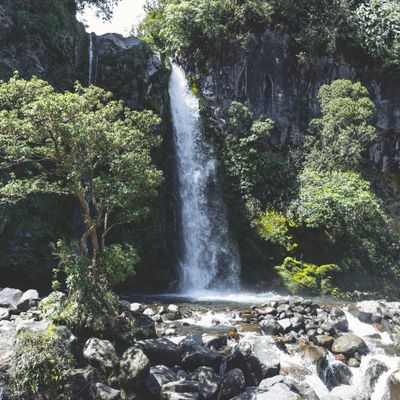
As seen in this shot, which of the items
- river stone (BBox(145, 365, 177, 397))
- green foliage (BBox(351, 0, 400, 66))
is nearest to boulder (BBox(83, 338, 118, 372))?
river stone (BBox(145, 365, 177, 397))

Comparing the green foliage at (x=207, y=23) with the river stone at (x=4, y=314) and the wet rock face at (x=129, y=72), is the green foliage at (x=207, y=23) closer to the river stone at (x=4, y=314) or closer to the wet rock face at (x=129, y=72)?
the wet rock face at (x=129, y=72)

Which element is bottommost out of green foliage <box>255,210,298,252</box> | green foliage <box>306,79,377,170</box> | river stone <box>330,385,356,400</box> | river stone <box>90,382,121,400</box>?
river stone <box>330,385,356,400</box>

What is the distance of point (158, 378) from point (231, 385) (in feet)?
4.00

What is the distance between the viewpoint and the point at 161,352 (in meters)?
8.07

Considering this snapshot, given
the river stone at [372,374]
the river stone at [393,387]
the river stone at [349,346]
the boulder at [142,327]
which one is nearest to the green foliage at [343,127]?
the river stone at [349,346]

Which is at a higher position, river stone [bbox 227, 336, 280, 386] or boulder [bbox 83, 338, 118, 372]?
boulder [bbox 83, 338, 118, 372]

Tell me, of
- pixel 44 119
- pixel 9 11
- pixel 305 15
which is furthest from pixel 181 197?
pixel 305 15

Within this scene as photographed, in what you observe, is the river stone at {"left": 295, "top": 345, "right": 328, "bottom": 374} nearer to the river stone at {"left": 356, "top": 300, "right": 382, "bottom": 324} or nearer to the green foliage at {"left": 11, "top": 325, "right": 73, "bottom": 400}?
the river stone at {"left": 356, "top": 300, "right": 382, "bottom": 324}

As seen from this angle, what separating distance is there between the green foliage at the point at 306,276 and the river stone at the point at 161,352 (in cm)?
935

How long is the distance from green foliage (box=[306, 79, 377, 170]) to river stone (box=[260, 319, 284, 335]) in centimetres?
1097

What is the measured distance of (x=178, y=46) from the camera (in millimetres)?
20984

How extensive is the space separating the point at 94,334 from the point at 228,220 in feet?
37.0

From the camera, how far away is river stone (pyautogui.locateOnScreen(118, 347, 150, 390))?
686cm

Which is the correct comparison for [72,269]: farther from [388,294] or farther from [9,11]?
[388,294]
